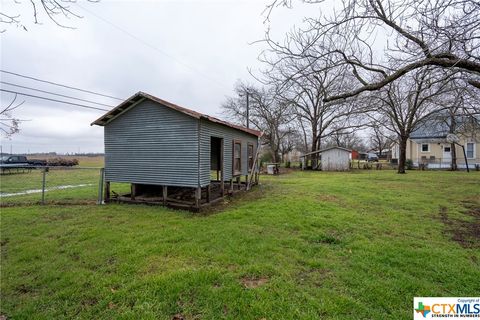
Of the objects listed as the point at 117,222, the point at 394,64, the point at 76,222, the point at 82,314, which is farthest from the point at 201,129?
the point at 82,314

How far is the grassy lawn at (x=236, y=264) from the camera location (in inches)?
110

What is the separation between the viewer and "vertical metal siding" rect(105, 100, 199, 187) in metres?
7.94

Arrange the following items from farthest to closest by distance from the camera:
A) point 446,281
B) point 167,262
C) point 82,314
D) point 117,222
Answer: point 117,222, point 167,262, point 446,281, point 82,314

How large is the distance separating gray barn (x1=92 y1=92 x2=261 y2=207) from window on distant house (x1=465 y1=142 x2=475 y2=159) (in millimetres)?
28205

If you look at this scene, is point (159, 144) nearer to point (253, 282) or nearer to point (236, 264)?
point (236, 264)

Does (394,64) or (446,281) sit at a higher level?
(394,64)

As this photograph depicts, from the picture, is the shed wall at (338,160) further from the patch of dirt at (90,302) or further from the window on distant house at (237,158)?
the patch of dirt at (90,302)

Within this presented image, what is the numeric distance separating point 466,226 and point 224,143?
25.3 ft

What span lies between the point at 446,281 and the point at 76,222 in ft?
25.5

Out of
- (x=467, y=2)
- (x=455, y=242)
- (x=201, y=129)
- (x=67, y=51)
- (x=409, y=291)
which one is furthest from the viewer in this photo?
(x=67, y=51)

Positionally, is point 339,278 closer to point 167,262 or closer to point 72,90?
point 167,262

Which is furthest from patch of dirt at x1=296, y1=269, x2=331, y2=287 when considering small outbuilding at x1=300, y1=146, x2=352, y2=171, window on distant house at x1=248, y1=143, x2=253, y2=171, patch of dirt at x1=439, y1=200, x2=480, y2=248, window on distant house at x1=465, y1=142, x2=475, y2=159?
window on distant house at x1=465, y1=142, x2=475, y2=159

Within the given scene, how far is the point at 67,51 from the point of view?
11039 millimetres

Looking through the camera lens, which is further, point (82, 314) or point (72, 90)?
point (72, 90)
